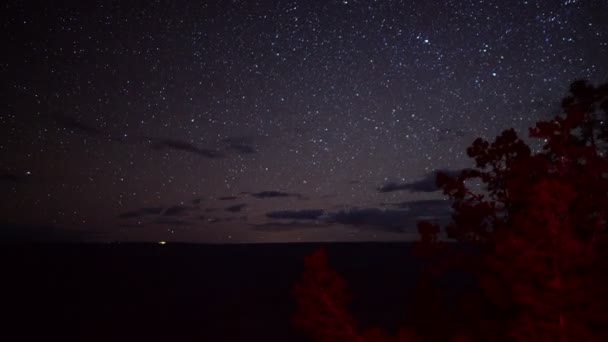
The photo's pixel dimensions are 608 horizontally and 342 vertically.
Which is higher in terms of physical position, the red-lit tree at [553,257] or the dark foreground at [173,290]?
the red-lit tree at [553,257]

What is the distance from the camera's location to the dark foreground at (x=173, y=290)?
37125mm

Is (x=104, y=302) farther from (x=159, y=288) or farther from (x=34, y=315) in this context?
(x=159, y=288)

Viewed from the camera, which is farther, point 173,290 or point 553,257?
point 173,290

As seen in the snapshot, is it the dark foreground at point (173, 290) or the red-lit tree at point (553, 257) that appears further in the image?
the dark foreground at point (173, 290)

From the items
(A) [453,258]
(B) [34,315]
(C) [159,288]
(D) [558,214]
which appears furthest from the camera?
(C) [159,288]

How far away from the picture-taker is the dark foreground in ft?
122

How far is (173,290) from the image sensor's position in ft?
228

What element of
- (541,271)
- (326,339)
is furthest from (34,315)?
(541,271)

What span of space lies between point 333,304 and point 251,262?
108647 mm

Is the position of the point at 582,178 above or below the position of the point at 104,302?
above

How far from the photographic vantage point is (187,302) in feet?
185

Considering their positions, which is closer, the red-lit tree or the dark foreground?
the red-lit tree

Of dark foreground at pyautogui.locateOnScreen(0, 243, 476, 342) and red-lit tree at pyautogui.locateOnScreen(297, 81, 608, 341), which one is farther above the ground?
red-lit tree at pyautogui.locateOnScreen(297, 81, 608, 341)

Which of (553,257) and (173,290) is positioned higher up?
(553,257)
